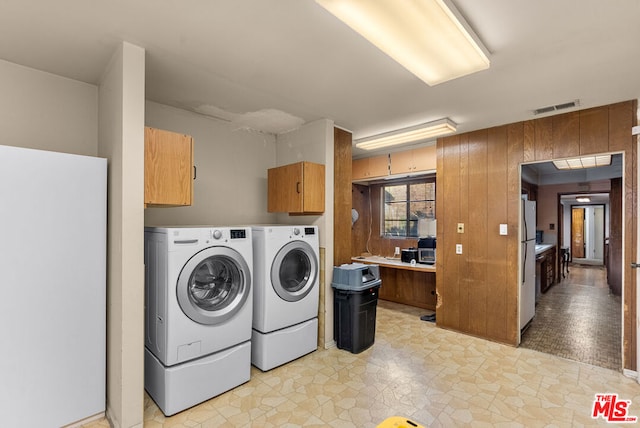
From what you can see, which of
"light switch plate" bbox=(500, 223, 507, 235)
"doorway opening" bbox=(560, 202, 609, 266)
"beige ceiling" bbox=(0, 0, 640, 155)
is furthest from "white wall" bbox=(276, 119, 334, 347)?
"doorway opening" bbox=(560, 202, 609, 266)

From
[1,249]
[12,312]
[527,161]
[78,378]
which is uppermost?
[527,161]

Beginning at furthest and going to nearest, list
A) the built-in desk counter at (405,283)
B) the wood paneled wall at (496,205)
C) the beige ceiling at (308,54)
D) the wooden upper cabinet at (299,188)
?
the built-in desk counter at (405,283) < the wooden upper cabinet at (299,188) < the wood paneled wall at (496,205) < the beige ceiling at (308,54)

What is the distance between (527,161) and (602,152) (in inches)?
23.7

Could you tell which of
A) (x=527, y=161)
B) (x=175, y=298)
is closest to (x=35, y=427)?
(x=175, y=298)

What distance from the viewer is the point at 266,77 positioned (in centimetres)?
238

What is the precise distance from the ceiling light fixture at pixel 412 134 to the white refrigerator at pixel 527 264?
1305 mm

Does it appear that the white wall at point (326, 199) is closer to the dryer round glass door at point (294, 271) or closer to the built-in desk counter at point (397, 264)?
the dryer round glass door at point (294, 271)

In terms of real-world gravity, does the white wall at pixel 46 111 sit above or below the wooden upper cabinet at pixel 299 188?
above

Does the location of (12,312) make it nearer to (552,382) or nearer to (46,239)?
(46,239)

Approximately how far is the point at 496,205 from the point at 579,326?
210cm

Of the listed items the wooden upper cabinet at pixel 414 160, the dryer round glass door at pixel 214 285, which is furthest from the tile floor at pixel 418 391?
the wooden upper cabinet at pixel 414 160

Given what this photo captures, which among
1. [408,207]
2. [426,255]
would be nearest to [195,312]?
[426,255]

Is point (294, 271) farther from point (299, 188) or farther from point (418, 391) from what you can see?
point (418, 391)

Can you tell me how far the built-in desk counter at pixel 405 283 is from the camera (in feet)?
15.4
